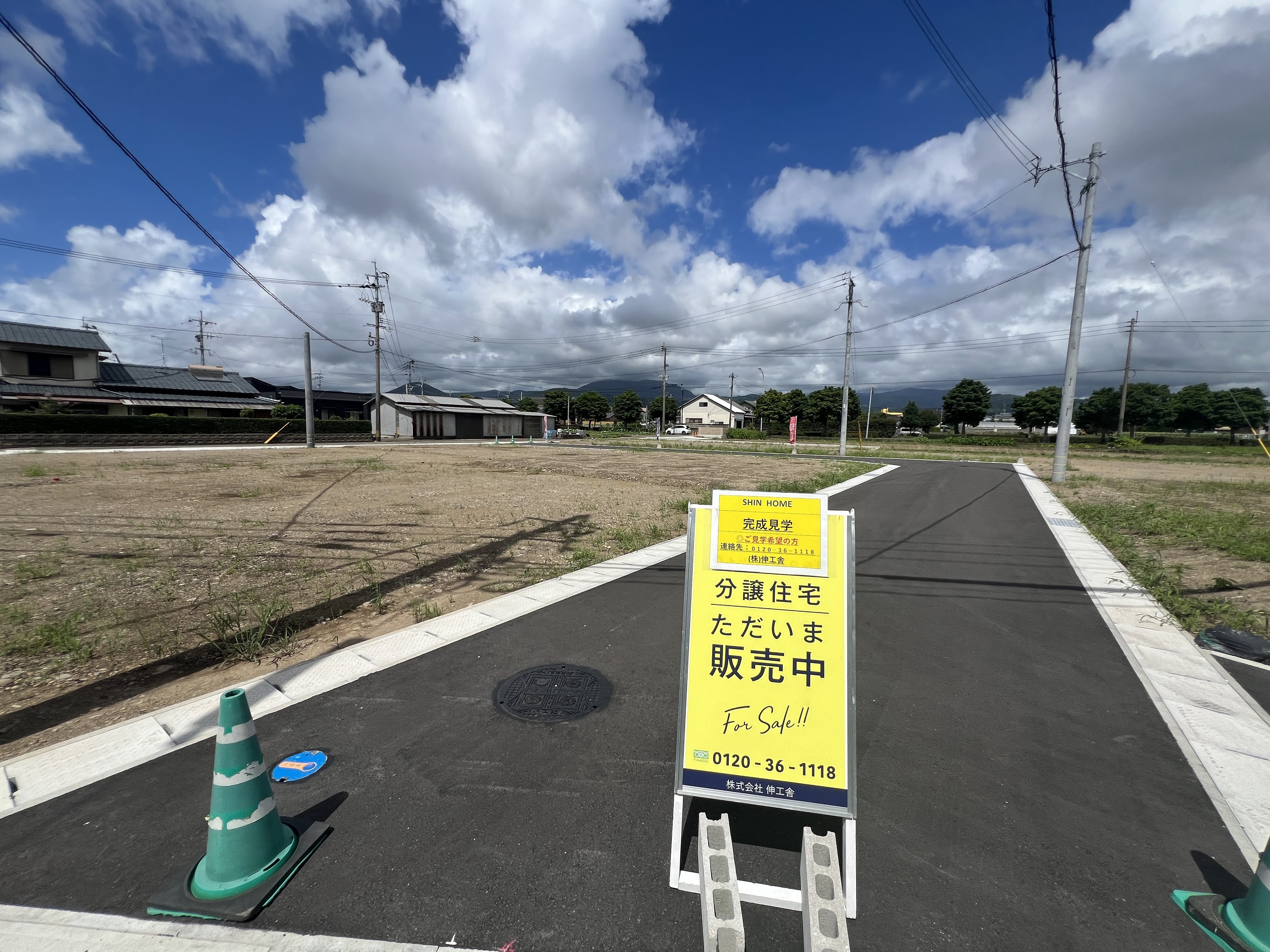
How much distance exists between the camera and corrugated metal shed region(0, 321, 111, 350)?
33094mm

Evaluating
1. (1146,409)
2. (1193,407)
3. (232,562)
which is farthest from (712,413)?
(232,562)

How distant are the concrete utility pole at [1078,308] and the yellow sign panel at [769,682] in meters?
19.2

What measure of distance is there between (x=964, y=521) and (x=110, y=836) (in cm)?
1261

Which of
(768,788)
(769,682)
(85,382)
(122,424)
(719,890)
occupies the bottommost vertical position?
(719,890)

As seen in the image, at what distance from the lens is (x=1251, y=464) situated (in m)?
28.6

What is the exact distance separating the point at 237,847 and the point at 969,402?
85342mm

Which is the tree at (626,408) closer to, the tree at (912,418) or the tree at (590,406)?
the tree at (590,406)

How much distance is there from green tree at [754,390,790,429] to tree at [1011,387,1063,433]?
110ft

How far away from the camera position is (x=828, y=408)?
2788 inches

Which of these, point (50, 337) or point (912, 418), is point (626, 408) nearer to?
point (912, 418)

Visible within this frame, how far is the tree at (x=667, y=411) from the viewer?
93.1 m

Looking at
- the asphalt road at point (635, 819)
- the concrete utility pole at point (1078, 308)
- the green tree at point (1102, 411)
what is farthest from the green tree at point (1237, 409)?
the asphalt road at point (635, 819)

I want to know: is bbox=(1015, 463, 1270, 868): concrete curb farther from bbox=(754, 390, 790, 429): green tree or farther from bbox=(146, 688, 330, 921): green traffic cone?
bbox=(754, 390, 790, 429): green tree

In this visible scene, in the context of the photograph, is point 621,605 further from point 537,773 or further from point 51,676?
point 51,676
